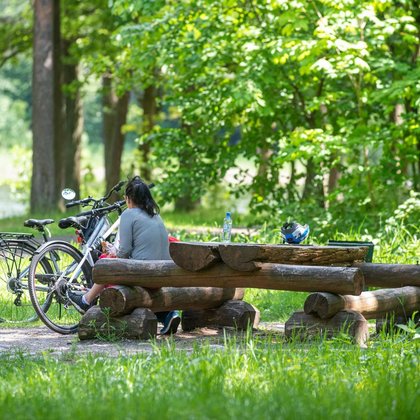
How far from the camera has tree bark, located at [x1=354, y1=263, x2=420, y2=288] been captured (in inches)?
398

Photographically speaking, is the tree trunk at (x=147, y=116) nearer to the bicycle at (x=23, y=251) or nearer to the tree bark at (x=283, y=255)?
the bicycle at (x=23, y=251)

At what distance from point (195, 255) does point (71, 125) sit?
2230cm

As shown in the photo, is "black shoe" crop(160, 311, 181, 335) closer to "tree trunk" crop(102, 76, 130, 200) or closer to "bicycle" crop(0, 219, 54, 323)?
"bicycle" crop(0, 219, 54, 323)

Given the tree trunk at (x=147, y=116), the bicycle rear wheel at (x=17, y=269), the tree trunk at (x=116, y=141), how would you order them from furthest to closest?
the tree trunk at (x=147, y=116) < the tree trunk at (x=116, y=141) < the bicycle rear wheel at (x=17, y=269)

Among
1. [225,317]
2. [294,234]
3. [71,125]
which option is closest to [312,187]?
[225,317]

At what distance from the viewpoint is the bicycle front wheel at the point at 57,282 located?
10.1 metres

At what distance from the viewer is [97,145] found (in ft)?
302

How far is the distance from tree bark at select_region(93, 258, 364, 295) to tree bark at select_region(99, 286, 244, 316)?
11 cm

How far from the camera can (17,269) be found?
10648 mm

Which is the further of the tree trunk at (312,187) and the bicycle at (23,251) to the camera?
the tree trunk at (312,187)

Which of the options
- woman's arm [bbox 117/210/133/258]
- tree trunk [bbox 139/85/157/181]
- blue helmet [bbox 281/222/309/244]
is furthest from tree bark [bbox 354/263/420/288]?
tree trunk [bbox 139/85/157/181]

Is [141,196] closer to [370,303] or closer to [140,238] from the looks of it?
[140,238]

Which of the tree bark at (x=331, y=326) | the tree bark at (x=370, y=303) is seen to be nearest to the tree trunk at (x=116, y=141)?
the tree bark at (x=370, y=303)

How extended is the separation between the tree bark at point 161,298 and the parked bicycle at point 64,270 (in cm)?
90
